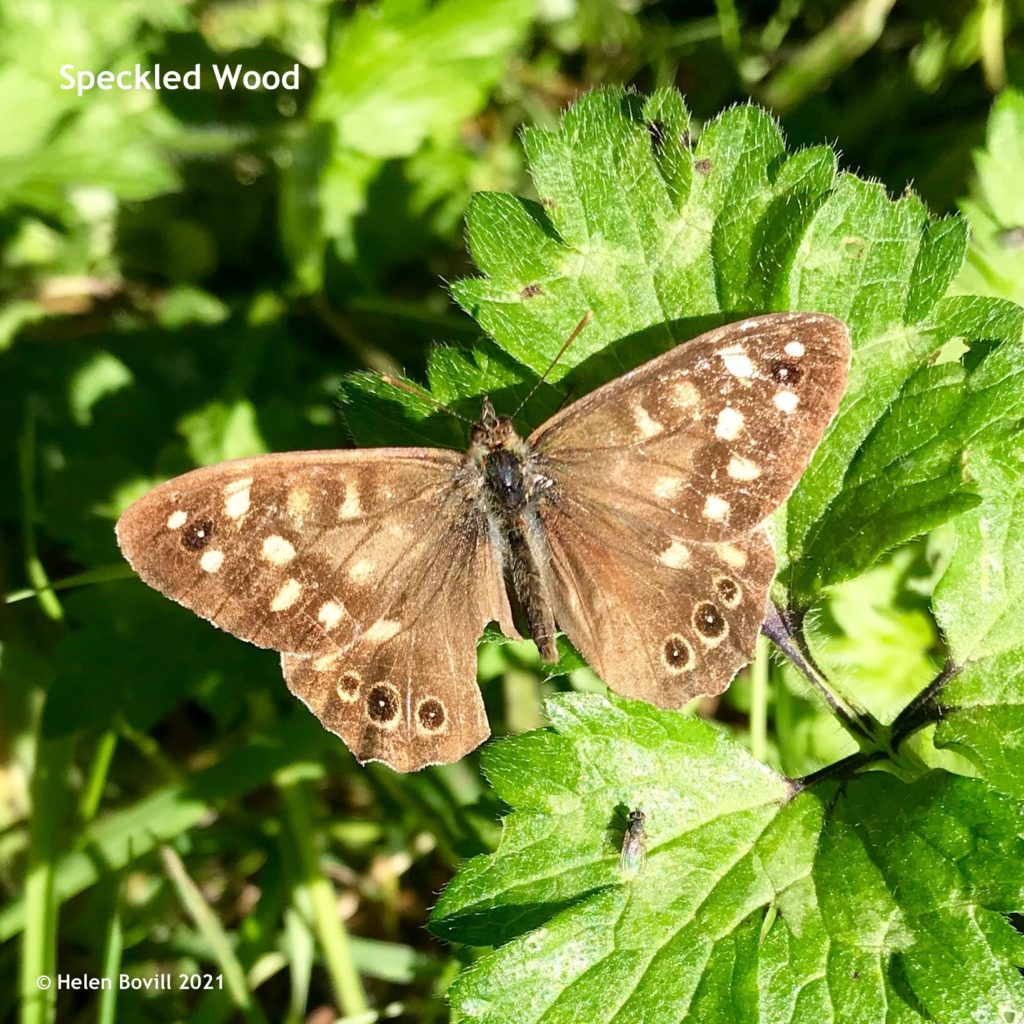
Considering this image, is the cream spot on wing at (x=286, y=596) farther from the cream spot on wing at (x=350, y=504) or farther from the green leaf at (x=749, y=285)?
the green leaf at (x=749, y=285)

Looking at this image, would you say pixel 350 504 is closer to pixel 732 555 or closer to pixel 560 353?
pixel 560 353

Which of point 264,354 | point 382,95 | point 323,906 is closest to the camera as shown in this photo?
point 323,906

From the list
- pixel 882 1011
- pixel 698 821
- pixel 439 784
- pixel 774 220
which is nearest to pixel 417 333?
pixel 439 784

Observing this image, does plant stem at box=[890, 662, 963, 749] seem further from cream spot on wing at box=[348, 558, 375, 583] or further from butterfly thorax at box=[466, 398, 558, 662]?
cream spot on wing at box=[348, 558, 375, 583]

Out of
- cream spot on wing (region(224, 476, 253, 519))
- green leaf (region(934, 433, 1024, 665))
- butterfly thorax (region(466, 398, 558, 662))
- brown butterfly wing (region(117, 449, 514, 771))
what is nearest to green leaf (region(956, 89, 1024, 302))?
green leaf (region(934, 433, 1024, 665))

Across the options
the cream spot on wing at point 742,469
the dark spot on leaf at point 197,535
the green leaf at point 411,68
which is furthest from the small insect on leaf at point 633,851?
the green leaf at point 411,68

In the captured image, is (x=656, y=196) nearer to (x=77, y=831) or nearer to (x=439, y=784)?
(x=439, y=784)

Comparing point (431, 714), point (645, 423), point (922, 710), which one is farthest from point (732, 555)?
point (431, 714)
